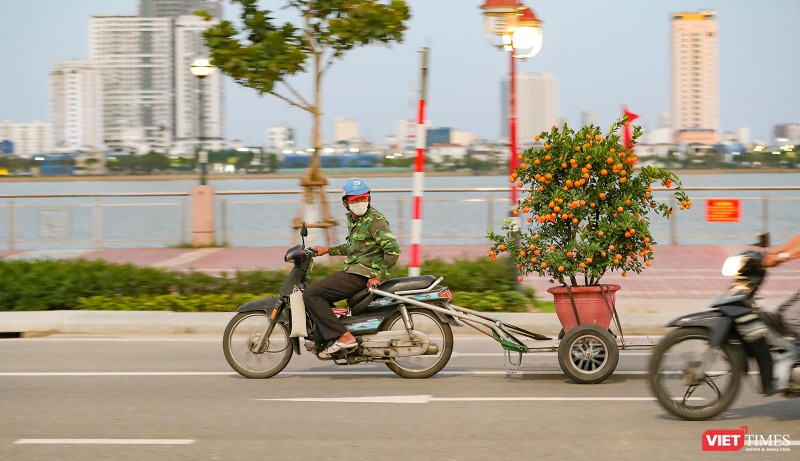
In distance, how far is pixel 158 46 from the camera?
79062mm

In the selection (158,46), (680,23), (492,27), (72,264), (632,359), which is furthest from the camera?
(158,46)

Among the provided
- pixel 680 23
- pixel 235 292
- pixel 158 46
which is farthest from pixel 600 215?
pixel 158 46

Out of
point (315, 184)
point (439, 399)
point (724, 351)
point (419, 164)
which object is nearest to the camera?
point (724, 351)

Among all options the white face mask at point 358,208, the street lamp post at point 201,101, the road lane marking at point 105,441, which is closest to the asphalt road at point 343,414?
the road lane marking at point 105,441

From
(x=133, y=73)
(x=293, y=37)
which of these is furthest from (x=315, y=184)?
(x=133, y=73)

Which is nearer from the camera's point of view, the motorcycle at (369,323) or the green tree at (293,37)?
the motorcycle at (369,323)

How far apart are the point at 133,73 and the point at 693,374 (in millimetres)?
80103

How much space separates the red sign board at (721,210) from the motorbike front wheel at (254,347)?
13.9 meters

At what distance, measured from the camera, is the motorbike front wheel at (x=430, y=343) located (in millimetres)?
9344

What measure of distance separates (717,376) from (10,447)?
456 cm

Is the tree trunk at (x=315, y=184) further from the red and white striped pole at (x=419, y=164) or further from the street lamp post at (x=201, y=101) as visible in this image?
the street lamp post at (x=201, y=101)

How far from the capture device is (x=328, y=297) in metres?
9.30

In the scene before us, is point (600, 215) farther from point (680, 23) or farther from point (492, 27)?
point (680, 23)

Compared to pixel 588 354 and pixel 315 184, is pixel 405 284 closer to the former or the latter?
pixel 588 354
